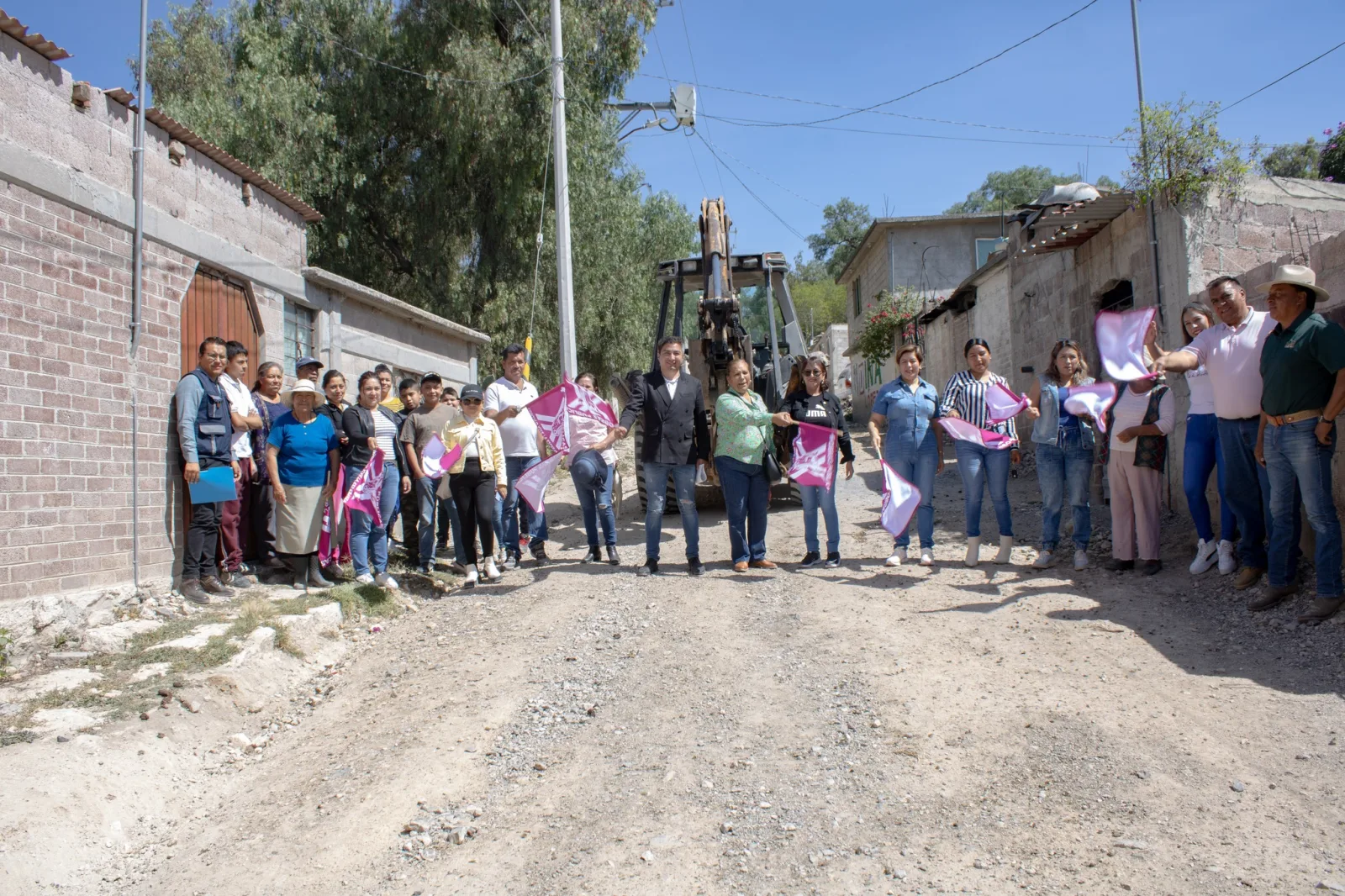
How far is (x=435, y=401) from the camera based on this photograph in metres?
7.45

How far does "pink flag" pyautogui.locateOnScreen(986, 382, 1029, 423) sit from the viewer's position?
6.94 metres

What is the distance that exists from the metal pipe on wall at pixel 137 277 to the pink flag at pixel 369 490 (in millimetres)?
1353

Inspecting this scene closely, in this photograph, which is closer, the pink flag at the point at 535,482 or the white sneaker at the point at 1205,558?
the white sneaker at the point at 1205,558

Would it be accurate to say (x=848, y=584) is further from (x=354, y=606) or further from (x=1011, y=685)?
(x=354, y=606)

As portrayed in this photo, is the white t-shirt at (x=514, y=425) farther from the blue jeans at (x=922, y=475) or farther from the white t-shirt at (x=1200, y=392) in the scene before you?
the white t-shirt at (x=1200, y=392)

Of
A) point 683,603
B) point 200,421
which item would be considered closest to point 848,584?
point 683,603

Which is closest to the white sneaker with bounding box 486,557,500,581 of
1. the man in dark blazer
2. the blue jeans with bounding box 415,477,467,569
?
the blue jeans with bounding box 415,477,467,569

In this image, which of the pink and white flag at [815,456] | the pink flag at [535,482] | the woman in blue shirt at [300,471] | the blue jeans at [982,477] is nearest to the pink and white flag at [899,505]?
the blue jeans at [982,477]

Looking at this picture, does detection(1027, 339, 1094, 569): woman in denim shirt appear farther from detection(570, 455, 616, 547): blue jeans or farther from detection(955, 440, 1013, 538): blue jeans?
detection(570, 455, 616, 547): blue jeans

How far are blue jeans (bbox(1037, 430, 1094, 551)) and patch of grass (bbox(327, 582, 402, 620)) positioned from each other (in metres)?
4.80

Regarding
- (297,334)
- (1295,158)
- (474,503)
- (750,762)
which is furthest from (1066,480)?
(1295,158)

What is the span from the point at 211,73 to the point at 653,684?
21.9 m

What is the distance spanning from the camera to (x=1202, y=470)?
623 centimetres

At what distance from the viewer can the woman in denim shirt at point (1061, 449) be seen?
6.71 metres
